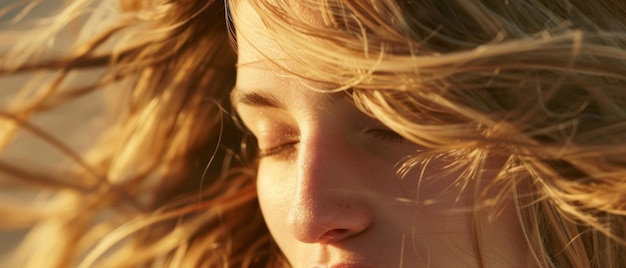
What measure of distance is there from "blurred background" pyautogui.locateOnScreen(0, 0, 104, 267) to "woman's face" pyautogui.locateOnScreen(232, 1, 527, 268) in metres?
0.90

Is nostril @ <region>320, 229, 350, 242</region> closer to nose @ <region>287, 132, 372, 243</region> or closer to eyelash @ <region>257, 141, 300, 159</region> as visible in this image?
nose @ <region>287, 132, 372, 243</region>

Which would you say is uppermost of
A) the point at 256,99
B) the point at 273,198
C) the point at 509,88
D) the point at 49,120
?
the point at 509,88

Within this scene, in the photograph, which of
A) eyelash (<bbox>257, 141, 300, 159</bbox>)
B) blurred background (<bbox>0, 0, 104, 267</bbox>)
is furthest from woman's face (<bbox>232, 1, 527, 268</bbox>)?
blurred background (<bbox>0, 0, 104, 267</bbox>)

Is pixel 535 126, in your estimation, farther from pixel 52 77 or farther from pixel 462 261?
pixel 52 77

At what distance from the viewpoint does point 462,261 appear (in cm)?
202

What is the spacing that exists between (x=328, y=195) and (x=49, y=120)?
130 centimetres

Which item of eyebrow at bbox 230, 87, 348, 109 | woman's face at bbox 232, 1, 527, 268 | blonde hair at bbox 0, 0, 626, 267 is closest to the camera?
blonde hair at bbox 0, 0, 626, 267

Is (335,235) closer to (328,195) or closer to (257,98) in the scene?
(328,195)

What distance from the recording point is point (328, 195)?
204cm

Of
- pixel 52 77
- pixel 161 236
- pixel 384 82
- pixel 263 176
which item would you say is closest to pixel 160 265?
pixel 161 236

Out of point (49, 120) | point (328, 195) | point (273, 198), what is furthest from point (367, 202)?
point (49, 120)

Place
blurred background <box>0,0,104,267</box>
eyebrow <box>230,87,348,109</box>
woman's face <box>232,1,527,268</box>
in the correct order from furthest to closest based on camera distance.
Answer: blurred background <box>0,0,104,267</box>, eyebrow <box>230,87,348,109</box>, woman's face <box>232,1,527,268</box>

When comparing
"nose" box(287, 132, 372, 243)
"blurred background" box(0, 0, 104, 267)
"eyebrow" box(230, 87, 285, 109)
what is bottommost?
"blurred background" box(0, 0, 104, 267)

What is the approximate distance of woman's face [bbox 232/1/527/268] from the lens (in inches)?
79.0
